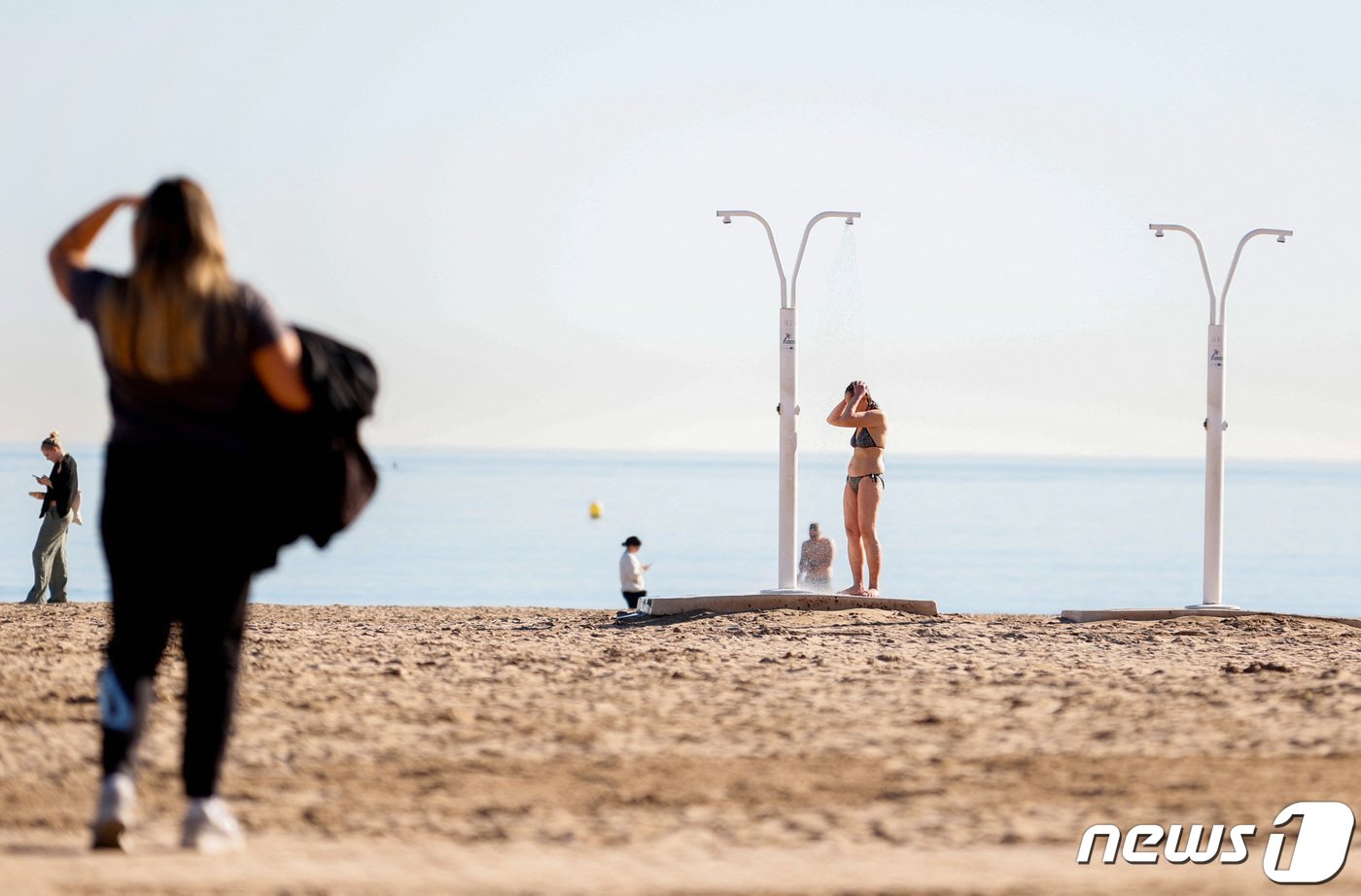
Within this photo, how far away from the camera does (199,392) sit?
457 cm

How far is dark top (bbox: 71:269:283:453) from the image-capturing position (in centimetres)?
454

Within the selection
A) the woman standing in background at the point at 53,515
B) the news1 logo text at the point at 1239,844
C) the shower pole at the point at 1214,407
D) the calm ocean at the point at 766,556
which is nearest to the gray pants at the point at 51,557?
the woman standing in background at the point at 53,515

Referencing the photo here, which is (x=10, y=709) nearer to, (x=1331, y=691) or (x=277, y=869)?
(x=277, y=869)

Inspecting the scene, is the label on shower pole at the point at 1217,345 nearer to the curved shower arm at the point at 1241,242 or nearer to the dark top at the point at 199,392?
the curved shower arm at the point at 1241,242

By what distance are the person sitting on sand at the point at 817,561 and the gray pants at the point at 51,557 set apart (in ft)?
24.9

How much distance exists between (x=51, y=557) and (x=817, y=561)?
8.04 m

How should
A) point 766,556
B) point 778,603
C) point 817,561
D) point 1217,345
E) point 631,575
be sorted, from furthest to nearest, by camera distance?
point 766,556 → point 631,575 → point 1217,345 → point 817,561 → point 778,603

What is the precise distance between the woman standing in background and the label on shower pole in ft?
37.8

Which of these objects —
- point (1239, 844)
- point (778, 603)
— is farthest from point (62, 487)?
point (1239, 844)

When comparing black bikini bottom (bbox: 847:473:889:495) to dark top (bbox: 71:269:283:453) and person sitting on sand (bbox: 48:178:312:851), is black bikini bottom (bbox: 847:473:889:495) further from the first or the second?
dark top (bbox: 71:269:283:453)

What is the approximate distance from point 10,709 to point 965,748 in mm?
4248

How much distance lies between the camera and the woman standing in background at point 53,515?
55.7ft

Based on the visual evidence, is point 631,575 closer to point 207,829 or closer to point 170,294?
point 207,829

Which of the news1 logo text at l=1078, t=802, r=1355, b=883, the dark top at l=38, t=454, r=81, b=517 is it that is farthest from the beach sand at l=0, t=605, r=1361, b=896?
the dark top at l=38, t=454, r=81, b=517
